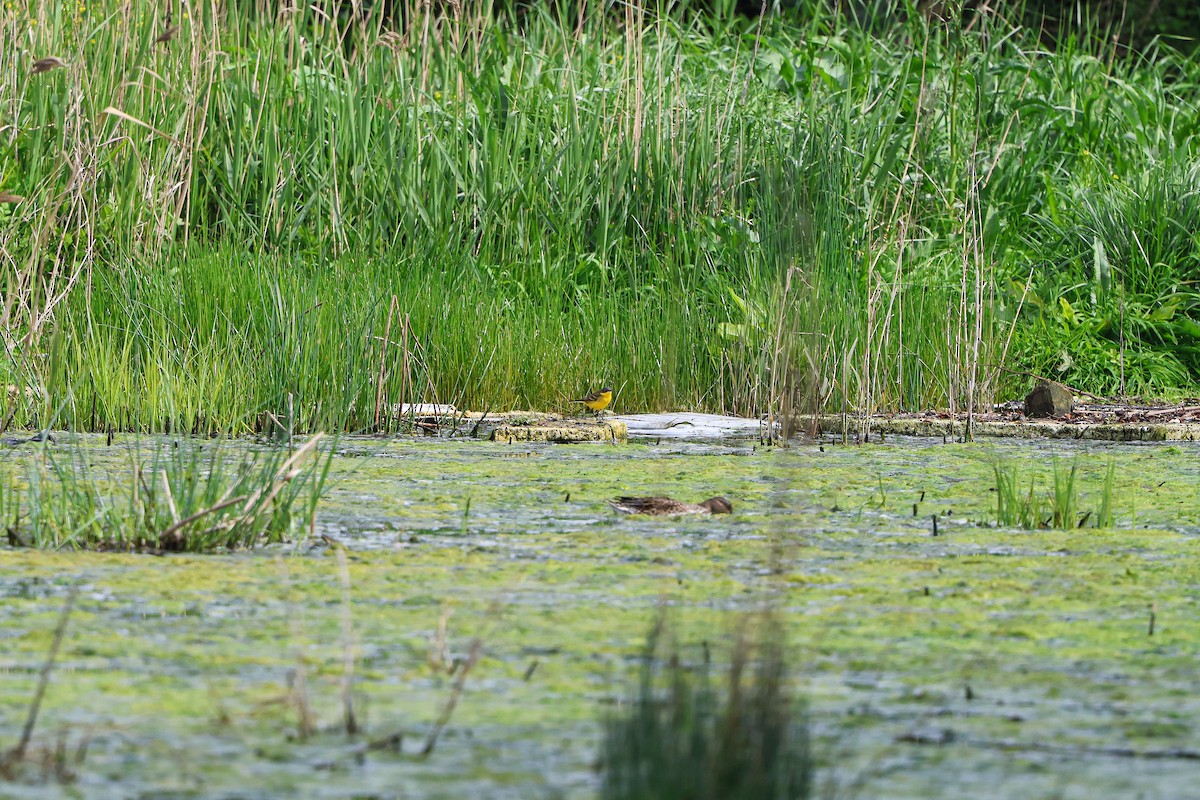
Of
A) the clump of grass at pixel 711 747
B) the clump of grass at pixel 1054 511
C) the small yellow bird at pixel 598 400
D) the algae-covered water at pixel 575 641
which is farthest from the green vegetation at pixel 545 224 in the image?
the clump of grass at pixel 711 747

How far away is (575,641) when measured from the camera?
2.48m

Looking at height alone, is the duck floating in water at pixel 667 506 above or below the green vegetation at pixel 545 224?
below

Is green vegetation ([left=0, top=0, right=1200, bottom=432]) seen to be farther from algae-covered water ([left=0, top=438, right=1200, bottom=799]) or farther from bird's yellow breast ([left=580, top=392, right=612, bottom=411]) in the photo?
algae-covered water ([left=0, top=438, right=1200, bottom=799])

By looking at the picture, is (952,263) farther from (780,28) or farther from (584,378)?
(780,28)

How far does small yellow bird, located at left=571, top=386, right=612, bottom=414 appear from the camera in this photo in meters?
6.09

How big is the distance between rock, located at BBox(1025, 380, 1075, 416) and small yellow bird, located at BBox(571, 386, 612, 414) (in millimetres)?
1577

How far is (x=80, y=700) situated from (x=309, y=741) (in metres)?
0.36

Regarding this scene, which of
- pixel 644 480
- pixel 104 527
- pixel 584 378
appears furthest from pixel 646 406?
pixel 104 527

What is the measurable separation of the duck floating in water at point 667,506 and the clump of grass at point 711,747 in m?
2.02

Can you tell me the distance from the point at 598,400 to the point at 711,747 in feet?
14.6

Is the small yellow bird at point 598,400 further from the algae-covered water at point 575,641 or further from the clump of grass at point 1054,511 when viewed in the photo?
the clump of grass at point 1054,511

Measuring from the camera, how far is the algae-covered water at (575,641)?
1899mm

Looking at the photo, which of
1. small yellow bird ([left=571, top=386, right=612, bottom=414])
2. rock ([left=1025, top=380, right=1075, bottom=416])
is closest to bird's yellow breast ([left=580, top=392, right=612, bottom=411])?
small yellow bird ([left=571, top=386, right=612, bottom=414])

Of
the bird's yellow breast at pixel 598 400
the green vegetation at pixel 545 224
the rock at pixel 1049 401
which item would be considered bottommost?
the bird's yellow breast at pixel 598 400
